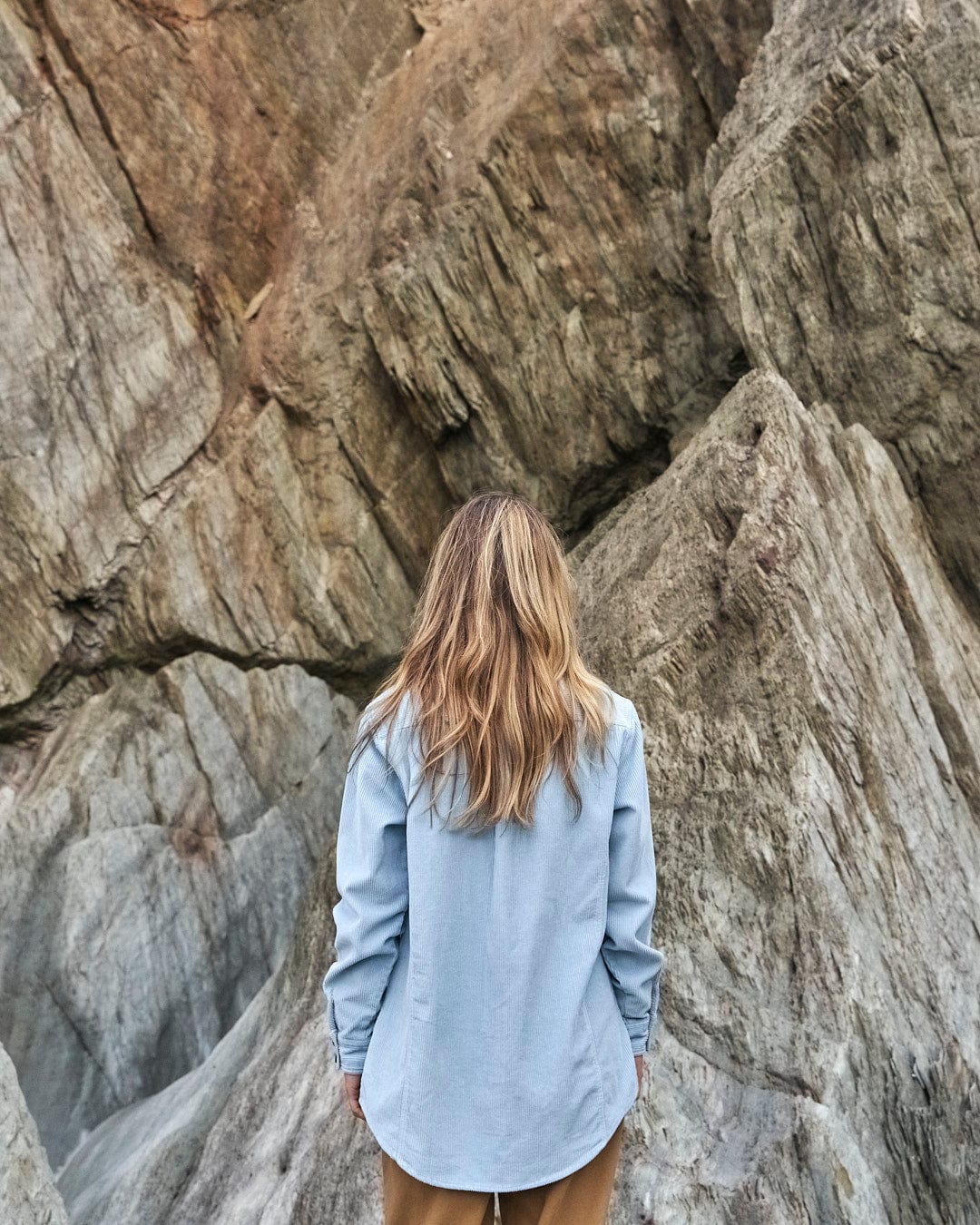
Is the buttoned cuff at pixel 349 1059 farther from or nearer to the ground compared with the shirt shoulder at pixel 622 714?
nearer to the ground

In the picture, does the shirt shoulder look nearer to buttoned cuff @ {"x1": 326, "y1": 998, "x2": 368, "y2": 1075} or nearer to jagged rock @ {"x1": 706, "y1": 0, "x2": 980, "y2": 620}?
buttoned cuff @ {"x1": 326, "y1": 998, "x2": 368, "y2": 1075}

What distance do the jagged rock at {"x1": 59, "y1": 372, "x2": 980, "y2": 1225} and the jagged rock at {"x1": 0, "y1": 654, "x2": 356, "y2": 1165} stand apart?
5.72 feet

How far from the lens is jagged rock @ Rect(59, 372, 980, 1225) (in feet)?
14.6

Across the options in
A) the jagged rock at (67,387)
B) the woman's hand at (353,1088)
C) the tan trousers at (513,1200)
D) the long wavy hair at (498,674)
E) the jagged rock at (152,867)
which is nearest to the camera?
the long wavy hair at (498,674)

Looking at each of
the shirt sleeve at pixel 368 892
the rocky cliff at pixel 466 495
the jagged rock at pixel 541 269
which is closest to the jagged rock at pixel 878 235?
the rocky cliff at pixel 466 495

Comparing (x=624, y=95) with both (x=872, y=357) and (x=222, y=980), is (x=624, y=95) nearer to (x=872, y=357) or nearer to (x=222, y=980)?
(x=872, y=357)

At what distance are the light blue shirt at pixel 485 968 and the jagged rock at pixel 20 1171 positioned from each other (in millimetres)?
2839

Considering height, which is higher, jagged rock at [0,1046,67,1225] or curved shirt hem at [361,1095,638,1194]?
curved shirt hem at [361,1095,638,1194]

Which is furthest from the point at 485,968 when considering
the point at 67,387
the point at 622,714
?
the point at 67,387

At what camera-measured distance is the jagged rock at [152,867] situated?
8.33 metres

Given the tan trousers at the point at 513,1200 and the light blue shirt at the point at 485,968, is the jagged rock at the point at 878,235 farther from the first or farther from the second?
the tan trousers at the point at 513,1200

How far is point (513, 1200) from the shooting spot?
2686 millimetres

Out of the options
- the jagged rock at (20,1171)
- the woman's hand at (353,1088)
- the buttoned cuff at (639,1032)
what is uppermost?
the woman's hand at (353,1088)

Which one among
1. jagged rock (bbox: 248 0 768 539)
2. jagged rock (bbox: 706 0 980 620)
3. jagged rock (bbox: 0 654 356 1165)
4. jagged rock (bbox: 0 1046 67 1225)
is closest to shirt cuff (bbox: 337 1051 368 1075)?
jagged rock (bbox: 0 1046 67 1225)
